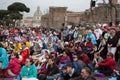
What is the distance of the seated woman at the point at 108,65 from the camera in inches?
538

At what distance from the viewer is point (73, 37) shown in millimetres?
23469

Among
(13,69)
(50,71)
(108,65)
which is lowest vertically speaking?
(13,69)

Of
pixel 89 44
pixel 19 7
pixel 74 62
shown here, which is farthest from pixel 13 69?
pixel 19 7

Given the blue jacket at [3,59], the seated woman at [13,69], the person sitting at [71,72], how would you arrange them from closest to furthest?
the person sitting at [71,72]
the blue jacket at [3,59]
the seated woman at [13,69]

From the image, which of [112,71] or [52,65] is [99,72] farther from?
[52,65]

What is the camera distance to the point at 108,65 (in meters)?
13.8

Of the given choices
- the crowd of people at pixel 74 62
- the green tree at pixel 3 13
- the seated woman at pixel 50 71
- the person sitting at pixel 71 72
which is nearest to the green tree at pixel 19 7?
the green tree at pixel 3 13

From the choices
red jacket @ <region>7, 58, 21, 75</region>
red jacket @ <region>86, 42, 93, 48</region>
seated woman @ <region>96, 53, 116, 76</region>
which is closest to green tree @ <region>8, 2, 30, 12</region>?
red jacket @ <region>86, 42, 93, 48</region>

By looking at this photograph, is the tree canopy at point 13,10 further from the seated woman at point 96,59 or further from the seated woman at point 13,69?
the seated woman at point 96,59

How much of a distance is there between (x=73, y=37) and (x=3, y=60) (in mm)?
8820

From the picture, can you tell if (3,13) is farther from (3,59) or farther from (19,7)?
(3,59)

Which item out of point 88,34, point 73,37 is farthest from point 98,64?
point 73,37

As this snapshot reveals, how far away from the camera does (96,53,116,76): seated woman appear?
1366cm

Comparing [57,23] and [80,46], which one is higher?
A: [80,46]
